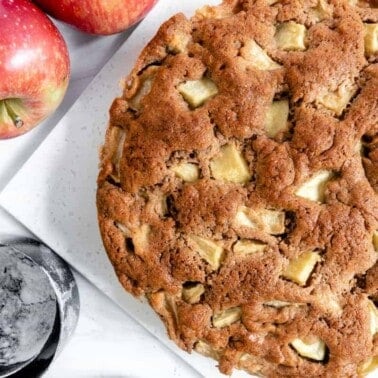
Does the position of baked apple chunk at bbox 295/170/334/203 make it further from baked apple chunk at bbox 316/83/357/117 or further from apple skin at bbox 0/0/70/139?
apple skin at bbox 0/0/70/139

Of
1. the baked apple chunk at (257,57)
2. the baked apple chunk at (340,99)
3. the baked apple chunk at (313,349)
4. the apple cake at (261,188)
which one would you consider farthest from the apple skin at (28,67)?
the baked apple chunk at (313,349)

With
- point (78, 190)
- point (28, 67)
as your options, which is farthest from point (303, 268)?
point (28, 67)

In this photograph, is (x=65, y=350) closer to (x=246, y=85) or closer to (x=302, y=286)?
(x=302, y=286)

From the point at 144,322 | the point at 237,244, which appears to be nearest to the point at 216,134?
the point at 237,244

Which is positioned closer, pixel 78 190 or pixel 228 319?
pixel 228 319

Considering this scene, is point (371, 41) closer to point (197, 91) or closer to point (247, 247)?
point (197, 91)

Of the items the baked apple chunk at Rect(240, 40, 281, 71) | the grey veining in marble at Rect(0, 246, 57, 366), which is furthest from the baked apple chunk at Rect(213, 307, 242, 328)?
the baked apple chunk at Rect(240, 40, 281, 71)

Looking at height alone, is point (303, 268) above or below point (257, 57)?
below

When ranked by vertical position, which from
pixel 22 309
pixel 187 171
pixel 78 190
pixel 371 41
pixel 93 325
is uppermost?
pixel 371 41
